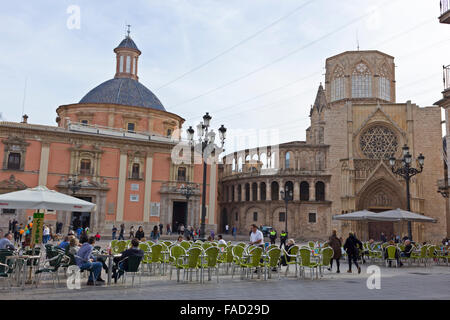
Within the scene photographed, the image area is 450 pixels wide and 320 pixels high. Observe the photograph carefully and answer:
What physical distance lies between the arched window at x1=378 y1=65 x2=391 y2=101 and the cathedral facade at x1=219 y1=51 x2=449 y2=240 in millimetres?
6037

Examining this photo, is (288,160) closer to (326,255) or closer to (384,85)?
(384,85)

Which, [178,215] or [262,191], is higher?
[262,191]

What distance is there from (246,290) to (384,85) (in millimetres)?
43584

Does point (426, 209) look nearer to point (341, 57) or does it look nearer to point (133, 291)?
point (341, 57)

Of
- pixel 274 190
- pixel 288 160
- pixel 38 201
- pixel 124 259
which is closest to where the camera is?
pixel 124 259

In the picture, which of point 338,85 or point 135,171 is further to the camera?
point 338,85

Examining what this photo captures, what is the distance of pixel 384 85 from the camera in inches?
1829

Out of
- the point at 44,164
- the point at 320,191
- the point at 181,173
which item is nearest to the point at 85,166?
the point at 44,164

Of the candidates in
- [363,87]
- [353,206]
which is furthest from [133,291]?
[363,87]

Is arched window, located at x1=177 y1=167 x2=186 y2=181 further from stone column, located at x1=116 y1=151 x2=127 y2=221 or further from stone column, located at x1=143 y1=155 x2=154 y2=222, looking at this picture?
stone column, located at x1=116 y1=151 x2=127 y2=221

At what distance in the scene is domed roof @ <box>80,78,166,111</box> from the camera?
39.5 m

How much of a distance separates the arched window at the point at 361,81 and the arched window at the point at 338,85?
4.13 feet

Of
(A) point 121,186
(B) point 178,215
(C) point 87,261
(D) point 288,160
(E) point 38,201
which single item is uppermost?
(D) point 288,160

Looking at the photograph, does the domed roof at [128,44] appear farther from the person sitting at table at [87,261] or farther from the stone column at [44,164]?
the person sitting at table at [87,261]
